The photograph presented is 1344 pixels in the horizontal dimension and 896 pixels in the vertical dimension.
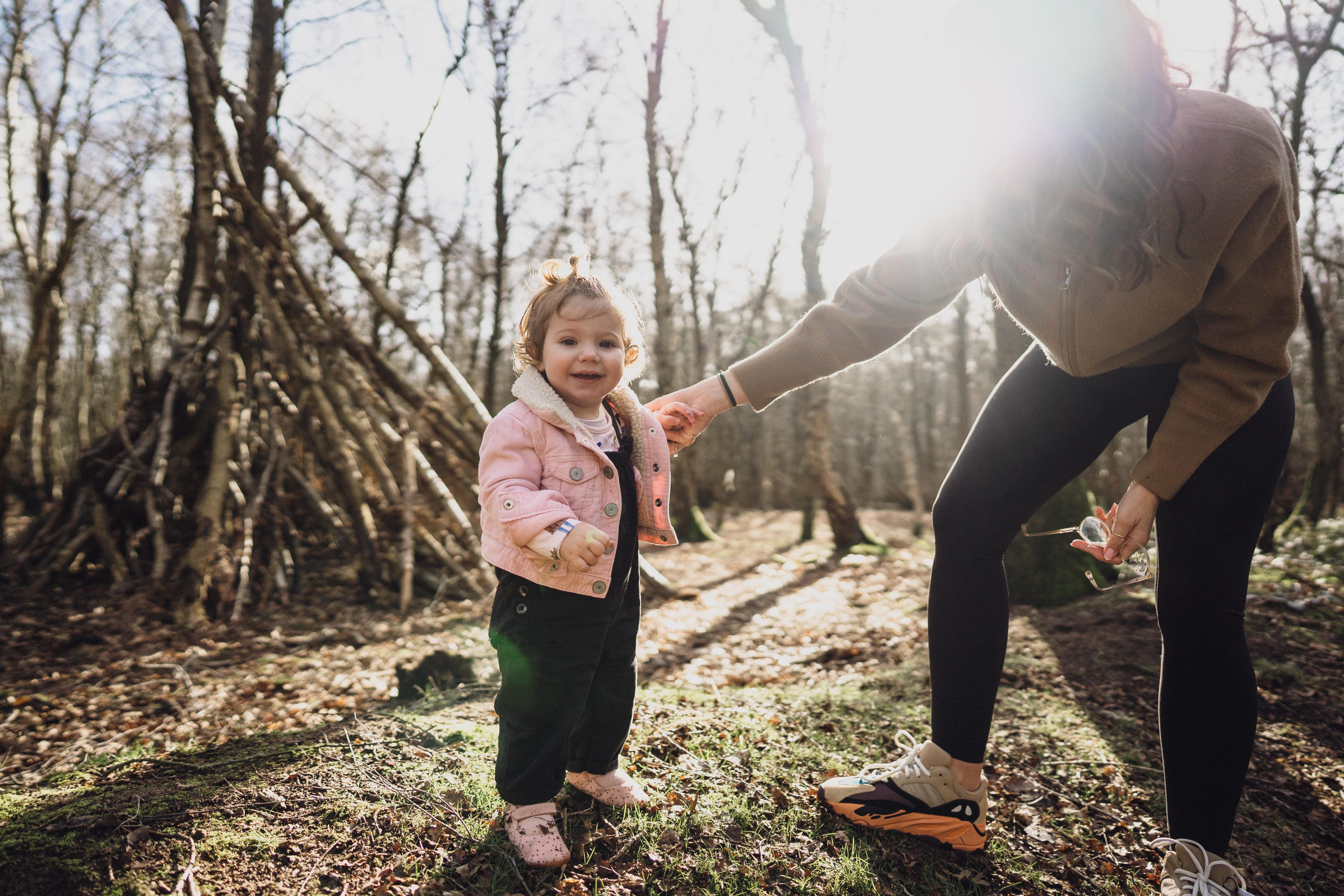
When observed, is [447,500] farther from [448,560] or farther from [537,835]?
[537,835]

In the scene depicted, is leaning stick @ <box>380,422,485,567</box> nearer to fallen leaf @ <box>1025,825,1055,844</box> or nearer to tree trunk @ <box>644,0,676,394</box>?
fallen leaf @ <box>1025,825,1055,844</box>

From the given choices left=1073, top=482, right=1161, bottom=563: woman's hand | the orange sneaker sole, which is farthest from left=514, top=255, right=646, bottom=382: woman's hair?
the orange sneaker sole

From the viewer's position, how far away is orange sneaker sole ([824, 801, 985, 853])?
5.48 ft

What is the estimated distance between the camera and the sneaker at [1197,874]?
1.41 meters

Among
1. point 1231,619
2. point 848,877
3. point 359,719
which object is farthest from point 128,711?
point 1231,619

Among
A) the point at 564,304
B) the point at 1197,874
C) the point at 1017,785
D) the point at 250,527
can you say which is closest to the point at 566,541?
the point at 564,304

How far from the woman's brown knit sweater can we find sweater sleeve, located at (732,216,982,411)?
0.22 m

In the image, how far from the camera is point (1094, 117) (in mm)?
1236

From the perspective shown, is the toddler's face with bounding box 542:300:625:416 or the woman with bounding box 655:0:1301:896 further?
the toddler's face with bounding box 542:300:625:416

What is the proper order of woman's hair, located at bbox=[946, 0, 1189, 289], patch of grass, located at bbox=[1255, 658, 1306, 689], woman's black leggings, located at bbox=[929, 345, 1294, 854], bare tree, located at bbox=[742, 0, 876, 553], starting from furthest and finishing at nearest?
1. bare tree, located at bbox=[742, 0, 876, 553]
2. patch of grass, located at bbox=[1255, 658, 1306, 689]
3. woman's black leggings, located at bbox=[929, 345, 1294, 854]
4. woman's hair, located at bbox=[946, 0, 1189, 289]

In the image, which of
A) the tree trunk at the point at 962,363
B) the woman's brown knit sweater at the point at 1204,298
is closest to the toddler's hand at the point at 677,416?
the woman's brown knit sweater at the point at 1204,298

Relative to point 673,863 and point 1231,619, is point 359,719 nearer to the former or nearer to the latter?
point 673,863

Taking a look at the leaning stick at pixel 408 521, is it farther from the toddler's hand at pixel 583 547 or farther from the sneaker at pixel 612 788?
the toddler's hand at pixel 583 547

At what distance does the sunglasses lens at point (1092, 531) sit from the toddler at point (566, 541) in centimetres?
102
